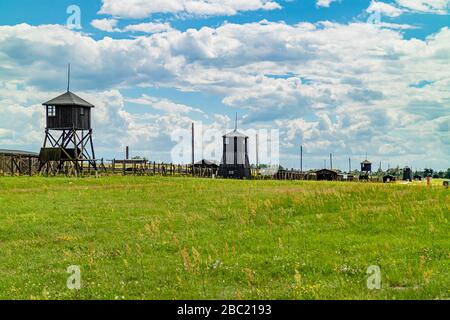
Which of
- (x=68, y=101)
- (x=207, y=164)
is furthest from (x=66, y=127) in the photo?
(x=207, y=164)

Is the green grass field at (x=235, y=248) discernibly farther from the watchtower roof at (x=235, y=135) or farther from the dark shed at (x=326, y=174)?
the dark shed at (x=326, y=174)

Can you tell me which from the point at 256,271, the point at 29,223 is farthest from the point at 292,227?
the point at 29,223

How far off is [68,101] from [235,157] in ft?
102

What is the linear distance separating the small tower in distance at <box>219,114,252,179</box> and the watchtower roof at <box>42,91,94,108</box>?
26852 millimetres

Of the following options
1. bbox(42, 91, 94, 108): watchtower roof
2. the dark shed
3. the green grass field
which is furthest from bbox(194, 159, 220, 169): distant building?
the green grass field

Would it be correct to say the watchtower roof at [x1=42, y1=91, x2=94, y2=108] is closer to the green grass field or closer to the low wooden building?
the green grass field

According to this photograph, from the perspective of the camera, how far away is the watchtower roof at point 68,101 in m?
66.3

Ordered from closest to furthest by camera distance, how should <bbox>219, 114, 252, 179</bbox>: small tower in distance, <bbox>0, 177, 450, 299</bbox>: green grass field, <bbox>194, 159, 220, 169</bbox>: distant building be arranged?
<bbox>0, 177, 450, 299</bbox>: green grass field → <bbox>219, 114, 252, 179</bbox>: small tower in distance → <bbox>194, 159, 220, 169</bbox>: distant building

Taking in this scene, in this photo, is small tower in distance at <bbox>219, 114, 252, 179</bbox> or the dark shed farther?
the dark shed

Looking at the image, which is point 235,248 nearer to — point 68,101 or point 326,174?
point 68,101

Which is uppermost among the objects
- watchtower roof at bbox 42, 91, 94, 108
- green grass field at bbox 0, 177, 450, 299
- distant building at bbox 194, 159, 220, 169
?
watchtower roof at bbox 42, 91, 94, 108

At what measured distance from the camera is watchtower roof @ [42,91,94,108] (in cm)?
6628
